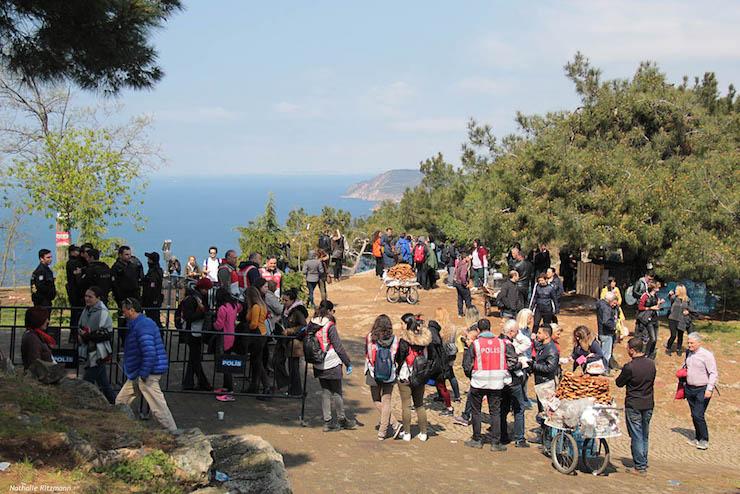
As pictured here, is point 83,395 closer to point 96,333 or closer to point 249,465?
point 96,333

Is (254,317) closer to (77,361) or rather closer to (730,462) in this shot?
(77,361)

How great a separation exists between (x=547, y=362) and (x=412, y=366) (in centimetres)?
184

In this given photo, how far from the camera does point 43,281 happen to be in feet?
43.9

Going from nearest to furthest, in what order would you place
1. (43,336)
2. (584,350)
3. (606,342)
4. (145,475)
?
(145,475)
(43,336)
(584,350)
(606,342)

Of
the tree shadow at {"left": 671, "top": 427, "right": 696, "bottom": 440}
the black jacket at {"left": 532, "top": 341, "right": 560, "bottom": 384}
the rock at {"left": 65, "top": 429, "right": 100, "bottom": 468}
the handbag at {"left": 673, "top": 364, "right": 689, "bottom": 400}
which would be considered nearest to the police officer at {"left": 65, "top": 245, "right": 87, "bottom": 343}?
the rock at {"left": 65, "top": 429, "right": 100, "bottom": 468}

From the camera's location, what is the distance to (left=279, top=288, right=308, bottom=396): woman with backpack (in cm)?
1116

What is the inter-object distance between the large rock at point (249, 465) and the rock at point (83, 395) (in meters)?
1.50

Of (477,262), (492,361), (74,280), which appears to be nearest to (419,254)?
(477,262)

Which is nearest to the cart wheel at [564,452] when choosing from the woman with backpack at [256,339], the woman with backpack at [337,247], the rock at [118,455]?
the woman with backpack at [256,339]

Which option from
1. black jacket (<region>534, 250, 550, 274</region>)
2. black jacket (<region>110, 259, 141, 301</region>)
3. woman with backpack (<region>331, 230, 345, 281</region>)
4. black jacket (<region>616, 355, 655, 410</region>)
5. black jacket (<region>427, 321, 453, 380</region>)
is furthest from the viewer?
woman with backpack (<region>331, 230, 345, 281</region>)

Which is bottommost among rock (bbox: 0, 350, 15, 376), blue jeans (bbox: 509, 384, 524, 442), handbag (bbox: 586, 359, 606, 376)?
blue jeans (bbox: 509, 384, 524, 442)

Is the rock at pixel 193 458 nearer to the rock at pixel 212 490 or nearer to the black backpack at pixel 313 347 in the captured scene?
the rock at pixel 212 490

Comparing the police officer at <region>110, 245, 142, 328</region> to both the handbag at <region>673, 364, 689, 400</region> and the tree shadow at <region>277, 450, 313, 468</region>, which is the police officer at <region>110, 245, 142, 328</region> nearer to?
the tree shadow at <region>277, 450, 313, 468</region>

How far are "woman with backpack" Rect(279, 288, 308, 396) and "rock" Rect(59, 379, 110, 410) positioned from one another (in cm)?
284
